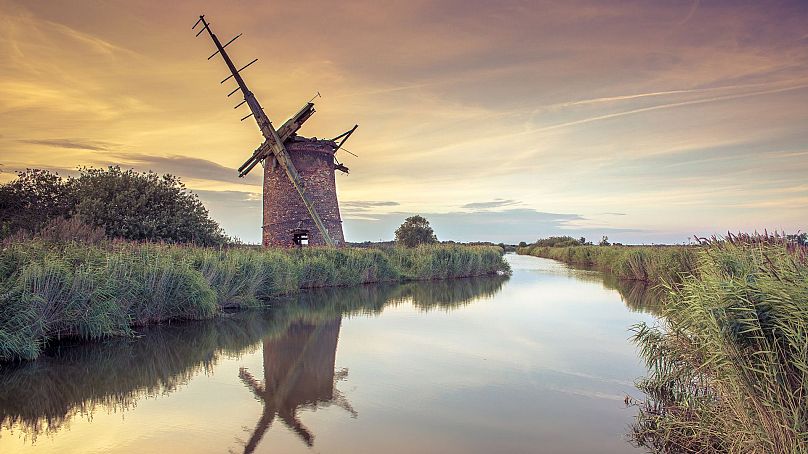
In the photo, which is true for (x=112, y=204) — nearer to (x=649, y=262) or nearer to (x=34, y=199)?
(x=34, y=199)

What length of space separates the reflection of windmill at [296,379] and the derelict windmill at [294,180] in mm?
12143

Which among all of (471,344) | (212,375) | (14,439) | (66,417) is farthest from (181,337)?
(471,344)

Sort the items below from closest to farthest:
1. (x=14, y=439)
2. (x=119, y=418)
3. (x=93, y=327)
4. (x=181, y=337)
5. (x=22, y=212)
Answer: (x=14, y=439)
(x=119, y=418)
(x=93, y=327)
(x=181, y=337)
(x=22, y=212)

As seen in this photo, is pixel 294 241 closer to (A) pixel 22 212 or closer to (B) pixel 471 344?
(A) pixel 22 212

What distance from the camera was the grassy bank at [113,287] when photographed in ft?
23.3

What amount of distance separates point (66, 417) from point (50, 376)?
1.55m

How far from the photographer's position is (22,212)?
1811 centimetres

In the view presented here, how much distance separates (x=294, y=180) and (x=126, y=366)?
1499 cm

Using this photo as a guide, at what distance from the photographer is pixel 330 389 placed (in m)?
6.29

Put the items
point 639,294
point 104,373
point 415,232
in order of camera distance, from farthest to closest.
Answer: point 415,232 < point 639,294 < point 104,373

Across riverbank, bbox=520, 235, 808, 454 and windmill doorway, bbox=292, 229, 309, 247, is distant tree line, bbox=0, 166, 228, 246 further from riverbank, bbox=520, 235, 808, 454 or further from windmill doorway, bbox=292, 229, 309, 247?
riverbank, bbox=520, 235, 808, 454

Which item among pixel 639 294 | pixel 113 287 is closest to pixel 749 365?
pixel 113 287

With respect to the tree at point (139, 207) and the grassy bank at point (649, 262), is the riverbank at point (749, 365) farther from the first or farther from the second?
the tree at point (139, 207)

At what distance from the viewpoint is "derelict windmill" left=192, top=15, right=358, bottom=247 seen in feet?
71.3
